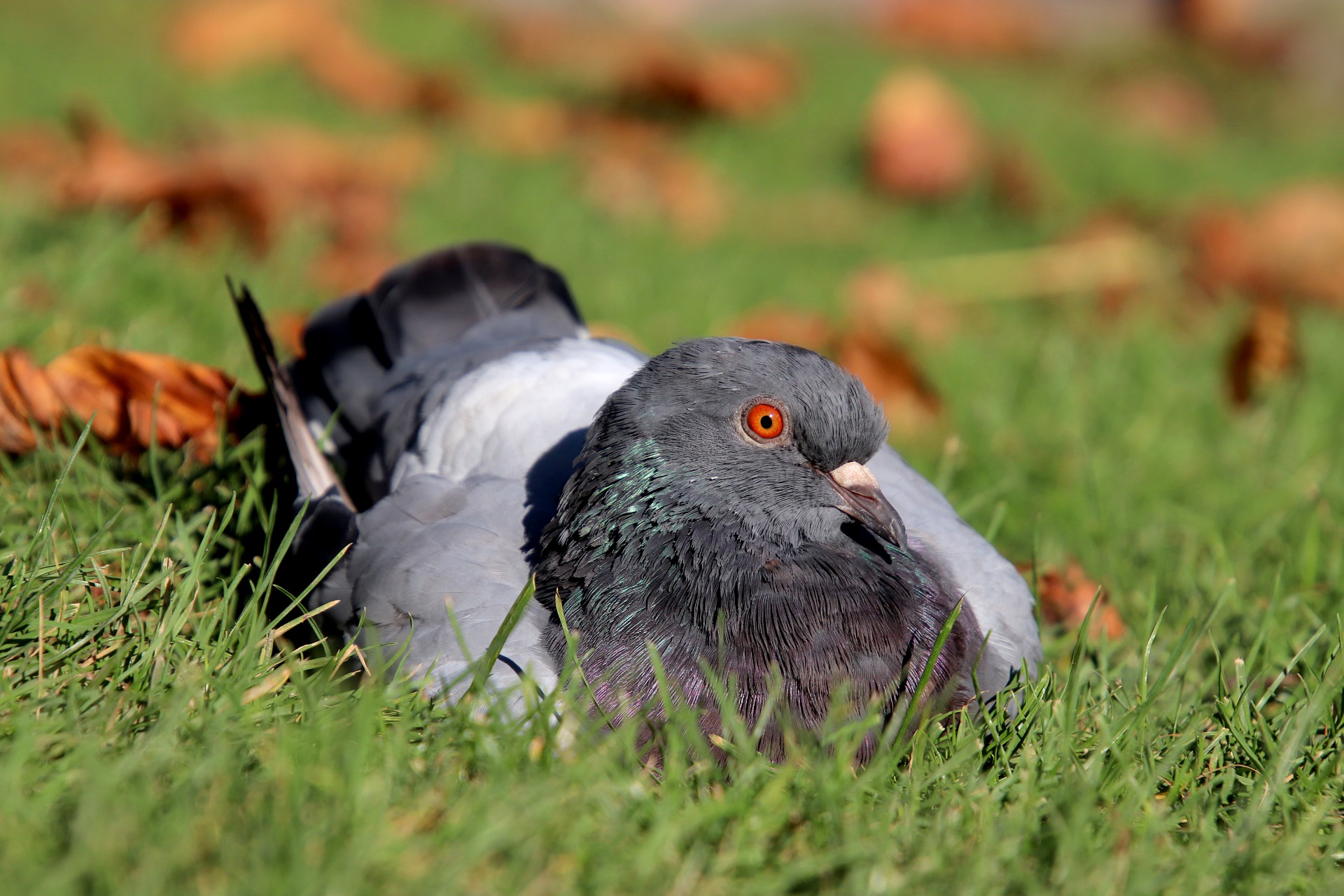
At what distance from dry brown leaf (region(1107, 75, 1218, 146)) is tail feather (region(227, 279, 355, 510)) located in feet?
31.0

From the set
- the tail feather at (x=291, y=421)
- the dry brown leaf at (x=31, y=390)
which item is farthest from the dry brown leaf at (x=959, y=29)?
the dry brown leaf at (x=31, y=390)

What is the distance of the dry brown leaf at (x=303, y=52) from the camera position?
930 cm

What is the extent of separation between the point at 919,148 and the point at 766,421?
21.1 ft

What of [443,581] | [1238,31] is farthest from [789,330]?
[1238,31]

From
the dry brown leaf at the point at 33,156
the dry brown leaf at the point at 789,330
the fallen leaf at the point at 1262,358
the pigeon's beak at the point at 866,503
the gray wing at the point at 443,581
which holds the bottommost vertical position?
the fallen leaf at the point at 1262,358

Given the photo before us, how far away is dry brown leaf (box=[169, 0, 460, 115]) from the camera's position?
9297 mm

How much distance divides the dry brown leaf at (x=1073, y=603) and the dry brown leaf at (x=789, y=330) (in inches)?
69.1

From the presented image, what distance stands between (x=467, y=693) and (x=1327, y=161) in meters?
10.7

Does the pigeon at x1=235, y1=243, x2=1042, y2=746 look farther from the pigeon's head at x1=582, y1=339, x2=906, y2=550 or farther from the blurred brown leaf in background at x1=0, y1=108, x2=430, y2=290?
the blurred brown leaf in background at x1=0, y1=108, x2=430, y2=290

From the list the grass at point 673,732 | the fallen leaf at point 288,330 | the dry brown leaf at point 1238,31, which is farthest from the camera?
the dry brown leaf at point 1238,31

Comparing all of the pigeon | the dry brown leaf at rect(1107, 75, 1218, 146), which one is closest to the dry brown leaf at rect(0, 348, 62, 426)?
the pigeon

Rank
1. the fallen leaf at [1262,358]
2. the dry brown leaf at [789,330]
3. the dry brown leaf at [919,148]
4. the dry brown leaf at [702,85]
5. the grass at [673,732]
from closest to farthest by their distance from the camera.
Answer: the grass at [673,732] < the dry brown leaf at [789,330] < the fallen leaf at [1262,358] < the dry brown leaf at [919,148] < the dry brown leaf at [702,85]

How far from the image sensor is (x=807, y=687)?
2.64 meters

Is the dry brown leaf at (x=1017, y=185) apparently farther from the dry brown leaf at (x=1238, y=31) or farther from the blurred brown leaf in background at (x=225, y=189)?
the dry brown leaf at (x=1238, y=31)
